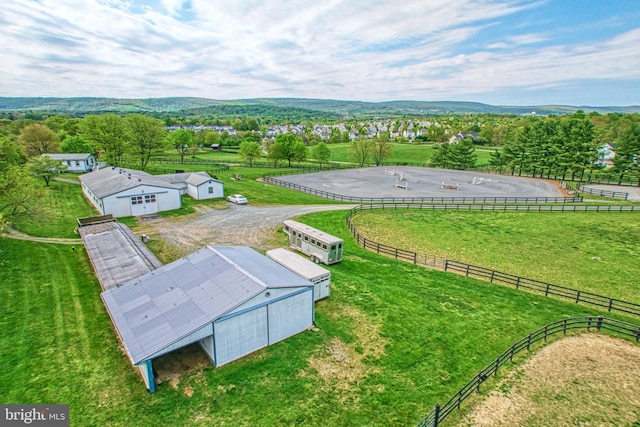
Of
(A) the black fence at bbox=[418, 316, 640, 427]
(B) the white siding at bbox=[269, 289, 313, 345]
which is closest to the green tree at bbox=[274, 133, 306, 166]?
(B) the white siding at bbox=[269, 289, 313, 345]

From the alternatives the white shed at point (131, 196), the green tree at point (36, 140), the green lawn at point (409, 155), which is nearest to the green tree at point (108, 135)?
the green tree at point (36, 140)

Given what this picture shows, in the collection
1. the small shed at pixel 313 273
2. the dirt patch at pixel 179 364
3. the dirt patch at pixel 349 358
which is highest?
the small shed at pixel 313 273

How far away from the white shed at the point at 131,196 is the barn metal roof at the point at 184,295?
19.3 meters

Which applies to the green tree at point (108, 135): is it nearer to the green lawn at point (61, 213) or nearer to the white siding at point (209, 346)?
the green lawn at point (61, 213)

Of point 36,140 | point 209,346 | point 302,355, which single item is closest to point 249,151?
point 36,140

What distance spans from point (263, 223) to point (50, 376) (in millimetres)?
20793

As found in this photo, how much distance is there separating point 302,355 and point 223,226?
19.2m

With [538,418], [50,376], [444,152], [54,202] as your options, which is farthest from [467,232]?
[444,152]

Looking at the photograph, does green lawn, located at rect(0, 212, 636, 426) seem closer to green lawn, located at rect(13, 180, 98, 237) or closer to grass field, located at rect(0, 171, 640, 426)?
grass field, located at rect(0, 171, 640, 426)

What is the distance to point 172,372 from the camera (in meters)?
12.0

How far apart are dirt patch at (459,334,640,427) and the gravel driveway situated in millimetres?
17411

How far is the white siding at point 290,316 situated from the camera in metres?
13.7

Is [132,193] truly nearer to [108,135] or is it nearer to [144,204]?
[144,204]

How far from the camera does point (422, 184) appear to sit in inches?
2196
